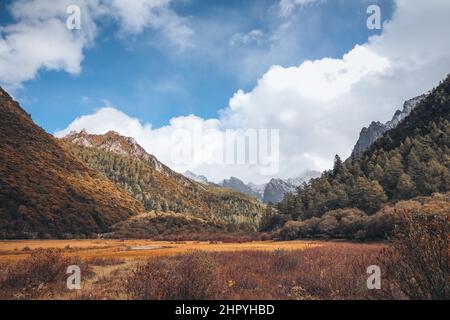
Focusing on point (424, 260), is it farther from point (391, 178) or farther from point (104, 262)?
point (391, 178)

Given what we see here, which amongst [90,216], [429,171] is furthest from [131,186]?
[429,171]

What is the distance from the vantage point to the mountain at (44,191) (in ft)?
168

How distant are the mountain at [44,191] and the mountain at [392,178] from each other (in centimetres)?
3439

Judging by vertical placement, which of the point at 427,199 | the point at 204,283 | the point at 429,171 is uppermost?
the point at 429,171

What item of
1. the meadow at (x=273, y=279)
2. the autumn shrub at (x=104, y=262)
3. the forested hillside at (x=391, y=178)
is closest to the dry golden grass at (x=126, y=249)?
the autumn shrub at (x=104, y=262)

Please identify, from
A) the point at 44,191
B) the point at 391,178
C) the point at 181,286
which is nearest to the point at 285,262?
the point at 181,286

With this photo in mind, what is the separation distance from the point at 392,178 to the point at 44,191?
56.1m

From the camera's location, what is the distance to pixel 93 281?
1258 centimetres

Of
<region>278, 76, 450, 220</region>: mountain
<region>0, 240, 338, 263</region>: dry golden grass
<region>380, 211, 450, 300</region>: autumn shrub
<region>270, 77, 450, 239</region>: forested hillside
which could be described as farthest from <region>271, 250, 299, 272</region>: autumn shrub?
<region>278, 76, 450, 220</region>: mountain

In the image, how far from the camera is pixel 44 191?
193 ft

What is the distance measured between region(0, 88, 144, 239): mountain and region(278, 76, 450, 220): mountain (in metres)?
34.4

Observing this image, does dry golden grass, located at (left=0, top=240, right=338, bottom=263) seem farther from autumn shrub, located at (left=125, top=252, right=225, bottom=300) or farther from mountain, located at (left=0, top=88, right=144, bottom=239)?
mountain, located at (left=0, top=88, right=144, bottom=239)
